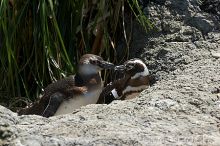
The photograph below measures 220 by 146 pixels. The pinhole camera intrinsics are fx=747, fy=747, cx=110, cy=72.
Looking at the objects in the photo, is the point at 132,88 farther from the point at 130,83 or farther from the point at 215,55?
the point at 215,55

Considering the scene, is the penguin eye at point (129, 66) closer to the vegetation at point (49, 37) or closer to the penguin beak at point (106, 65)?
the penguin beak at point (106, 65)

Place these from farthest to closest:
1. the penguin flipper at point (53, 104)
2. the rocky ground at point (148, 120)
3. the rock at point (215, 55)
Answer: the rock at point (215, 55) < the penguin flipper at point (53, 104) < the rocky ground at point (148, 120)

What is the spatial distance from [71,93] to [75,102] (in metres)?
0.06

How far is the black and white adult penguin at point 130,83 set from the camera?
15.5 ft

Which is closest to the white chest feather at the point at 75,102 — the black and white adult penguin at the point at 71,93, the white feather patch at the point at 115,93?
the black and white adult penguin at the point at 71,93

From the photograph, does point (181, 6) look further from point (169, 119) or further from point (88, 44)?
point (169, 119)

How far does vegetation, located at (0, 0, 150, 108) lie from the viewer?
500 cm

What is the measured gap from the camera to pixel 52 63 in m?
5.06

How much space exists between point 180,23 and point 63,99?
1.19 m

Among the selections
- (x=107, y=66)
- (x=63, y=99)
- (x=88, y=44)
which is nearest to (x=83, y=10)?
(x=88, y=44)

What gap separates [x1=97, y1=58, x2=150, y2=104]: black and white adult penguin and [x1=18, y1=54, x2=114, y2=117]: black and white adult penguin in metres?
0.10

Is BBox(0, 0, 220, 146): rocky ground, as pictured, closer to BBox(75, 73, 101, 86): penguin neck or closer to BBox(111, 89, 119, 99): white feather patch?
BBox(111, 89, 119, 99): white feather patch

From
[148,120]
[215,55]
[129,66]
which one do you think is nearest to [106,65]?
[129,66]

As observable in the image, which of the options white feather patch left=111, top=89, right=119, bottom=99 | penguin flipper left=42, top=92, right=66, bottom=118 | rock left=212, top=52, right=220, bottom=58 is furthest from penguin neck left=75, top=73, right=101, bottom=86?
rock left=212, top=52, right=220, bottom=58
